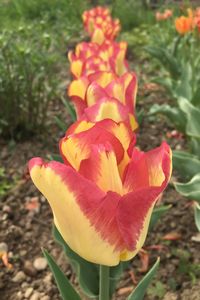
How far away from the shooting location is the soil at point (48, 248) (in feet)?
5.57

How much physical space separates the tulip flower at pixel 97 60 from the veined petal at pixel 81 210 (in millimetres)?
919

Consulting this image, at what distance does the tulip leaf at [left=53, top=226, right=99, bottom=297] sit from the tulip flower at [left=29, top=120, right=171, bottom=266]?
37 cm

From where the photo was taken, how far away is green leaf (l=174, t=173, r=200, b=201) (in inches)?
63.7

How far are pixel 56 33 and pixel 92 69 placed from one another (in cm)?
337

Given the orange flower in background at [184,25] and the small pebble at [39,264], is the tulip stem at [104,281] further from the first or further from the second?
the orange flower in background at [184,25]

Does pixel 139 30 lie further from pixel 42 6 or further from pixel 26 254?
pixel 26 254

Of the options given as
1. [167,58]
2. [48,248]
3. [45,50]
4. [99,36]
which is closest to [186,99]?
[99,36]

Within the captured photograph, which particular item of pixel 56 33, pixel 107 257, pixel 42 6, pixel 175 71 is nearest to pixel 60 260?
pixel 107 257

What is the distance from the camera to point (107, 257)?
0.83 m

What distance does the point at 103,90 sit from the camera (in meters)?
1.30

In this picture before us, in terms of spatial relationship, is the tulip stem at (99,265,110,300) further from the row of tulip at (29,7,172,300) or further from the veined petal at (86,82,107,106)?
the veined petal at (86,82,107,106)

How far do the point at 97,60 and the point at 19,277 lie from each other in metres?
0.77

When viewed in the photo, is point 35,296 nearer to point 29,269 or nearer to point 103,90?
point 29,269

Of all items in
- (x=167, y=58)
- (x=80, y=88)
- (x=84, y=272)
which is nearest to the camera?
(x=84, y=272)
